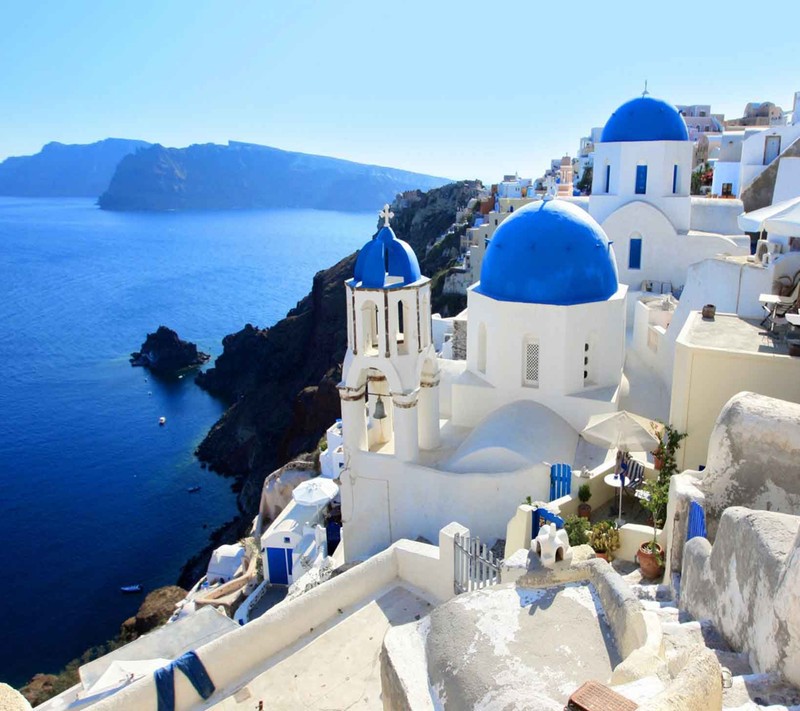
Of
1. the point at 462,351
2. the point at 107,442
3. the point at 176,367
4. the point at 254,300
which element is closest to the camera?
the point at 462,351

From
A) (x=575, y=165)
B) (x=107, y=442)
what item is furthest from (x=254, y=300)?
(x=107, y=442)

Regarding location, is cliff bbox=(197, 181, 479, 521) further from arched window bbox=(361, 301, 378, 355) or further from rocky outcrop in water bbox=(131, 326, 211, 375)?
arched window bbox=(361, 301, 378, 355)

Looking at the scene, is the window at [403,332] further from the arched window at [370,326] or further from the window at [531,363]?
the window at [531,363]

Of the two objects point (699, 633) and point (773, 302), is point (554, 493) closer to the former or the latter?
point (773, 302)

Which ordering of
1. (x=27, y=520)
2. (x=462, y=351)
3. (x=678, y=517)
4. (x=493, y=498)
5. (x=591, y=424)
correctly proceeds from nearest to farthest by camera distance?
(x=678, y=517) < (x=493, y=498) < (x=591, y=424) < (x=462, y=351) < (x=27, y=520)

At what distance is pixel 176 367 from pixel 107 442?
53.6ft

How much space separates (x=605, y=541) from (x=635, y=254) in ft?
43.3

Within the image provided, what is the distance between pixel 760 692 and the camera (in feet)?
14.0

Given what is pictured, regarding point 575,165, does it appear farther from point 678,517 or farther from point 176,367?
point 678,517

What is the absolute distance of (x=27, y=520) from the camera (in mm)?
32656

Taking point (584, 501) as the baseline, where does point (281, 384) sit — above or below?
below

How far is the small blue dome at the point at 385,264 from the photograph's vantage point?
40.7ft

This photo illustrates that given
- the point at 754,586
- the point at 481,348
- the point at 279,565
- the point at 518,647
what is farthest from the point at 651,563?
the point at 279,565

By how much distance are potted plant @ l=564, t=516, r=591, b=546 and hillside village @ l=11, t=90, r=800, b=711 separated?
0.10 ft
